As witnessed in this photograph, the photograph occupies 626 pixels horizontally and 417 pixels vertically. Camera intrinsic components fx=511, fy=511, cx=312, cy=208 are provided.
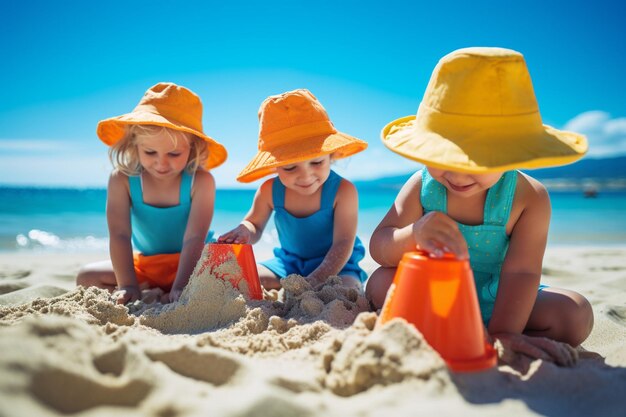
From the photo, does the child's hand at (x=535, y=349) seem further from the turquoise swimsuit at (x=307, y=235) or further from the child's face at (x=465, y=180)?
the turquoise swimsuit at (x=307, y=235)

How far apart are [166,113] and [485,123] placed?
1.93 meters

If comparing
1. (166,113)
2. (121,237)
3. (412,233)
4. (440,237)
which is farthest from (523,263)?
(121,237)

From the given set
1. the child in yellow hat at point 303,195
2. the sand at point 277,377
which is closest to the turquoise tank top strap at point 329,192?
the child in yellow hat at point 303,195

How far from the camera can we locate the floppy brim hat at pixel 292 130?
8.48 ft

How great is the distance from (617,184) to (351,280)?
25.8m

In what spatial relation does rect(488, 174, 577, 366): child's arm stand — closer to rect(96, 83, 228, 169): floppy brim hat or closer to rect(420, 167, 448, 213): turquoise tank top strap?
rect(420, 167, 448, 213): turquoise tank top strap

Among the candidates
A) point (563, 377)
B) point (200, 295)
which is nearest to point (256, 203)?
point (200, 295)

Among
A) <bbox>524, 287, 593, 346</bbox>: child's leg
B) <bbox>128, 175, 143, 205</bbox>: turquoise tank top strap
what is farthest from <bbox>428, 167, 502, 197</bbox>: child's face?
<bbox>128, 175, 143, 205</bbox>: turquoise tank top strap

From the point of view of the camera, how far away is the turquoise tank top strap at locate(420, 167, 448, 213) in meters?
1.95

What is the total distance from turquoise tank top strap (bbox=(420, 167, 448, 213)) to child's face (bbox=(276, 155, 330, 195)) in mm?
800

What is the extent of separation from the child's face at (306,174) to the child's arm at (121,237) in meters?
0.98

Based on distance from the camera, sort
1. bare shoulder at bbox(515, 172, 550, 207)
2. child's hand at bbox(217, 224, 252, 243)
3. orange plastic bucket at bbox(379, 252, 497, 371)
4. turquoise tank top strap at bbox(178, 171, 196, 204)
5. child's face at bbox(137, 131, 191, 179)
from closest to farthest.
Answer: orange plastic bucket at bbox(379, 252, 497, 371)
bare shoulder at bbox(515, 172, 550, 207)
child's hand at bbox(217, 224, 252, 243)
child's face at bbox(137, 131, 191, 179)
turquoise tank top strap at bbox(178, 171, 196, 204)

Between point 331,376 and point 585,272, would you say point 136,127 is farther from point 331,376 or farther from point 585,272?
point 585,272

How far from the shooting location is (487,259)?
2.00 metres
